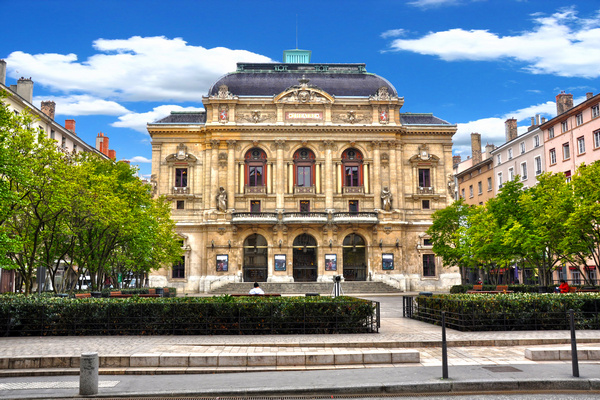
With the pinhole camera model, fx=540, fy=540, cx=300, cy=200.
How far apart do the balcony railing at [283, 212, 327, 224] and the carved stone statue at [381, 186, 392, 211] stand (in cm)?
741

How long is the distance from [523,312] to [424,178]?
4723 cm

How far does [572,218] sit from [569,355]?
22.6 m

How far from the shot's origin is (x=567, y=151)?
196ft

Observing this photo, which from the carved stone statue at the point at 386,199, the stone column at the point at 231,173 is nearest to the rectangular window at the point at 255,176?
the stone column at the point at 231,173

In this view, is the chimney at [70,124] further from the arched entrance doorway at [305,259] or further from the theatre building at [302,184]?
the arched entrance doorway at [305,259]

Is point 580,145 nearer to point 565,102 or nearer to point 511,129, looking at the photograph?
point 565,102

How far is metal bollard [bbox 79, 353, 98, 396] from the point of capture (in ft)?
37.5

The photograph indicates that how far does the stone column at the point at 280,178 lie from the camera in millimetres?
63688

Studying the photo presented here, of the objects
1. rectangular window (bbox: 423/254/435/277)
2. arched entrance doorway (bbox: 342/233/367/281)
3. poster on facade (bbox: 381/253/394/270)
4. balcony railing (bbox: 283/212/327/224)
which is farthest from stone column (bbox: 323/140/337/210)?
rectangular window (bbox: 423/254/435/277)

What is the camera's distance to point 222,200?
2478 inches

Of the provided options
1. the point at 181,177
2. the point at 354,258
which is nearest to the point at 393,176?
the point at 354,258

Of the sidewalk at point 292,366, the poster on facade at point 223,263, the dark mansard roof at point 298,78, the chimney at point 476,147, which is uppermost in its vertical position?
the dark mansard roof at point 298,78

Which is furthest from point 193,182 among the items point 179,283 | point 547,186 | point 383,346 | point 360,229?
point 383,346

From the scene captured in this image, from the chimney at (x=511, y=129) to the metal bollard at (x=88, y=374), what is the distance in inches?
2910
